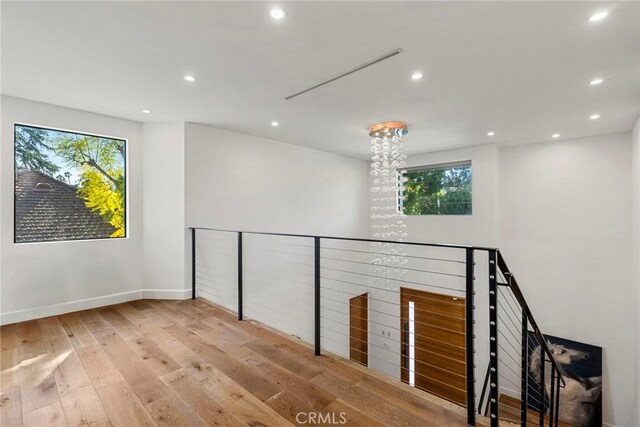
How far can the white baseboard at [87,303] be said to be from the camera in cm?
319

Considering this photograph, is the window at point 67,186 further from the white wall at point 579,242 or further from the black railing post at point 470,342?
the white wall at point 579,242

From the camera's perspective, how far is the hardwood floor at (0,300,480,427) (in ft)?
5.71

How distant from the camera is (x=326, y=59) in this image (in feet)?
7.88

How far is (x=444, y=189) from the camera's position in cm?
627

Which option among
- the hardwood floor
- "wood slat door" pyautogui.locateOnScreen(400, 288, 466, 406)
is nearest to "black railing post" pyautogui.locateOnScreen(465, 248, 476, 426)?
the hardwood floor

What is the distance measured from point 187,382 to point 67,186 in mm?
2972

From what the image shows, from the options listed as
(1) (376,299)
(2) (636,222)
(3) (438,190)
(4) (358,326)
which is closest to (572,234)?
(2) (636,222)

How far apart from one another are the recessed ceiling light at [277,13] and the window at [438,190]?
204 inches

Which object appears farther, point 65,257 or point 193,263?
point 193,263

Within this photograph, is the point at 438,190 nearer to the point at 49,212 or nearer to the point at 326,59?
the point at 326,59

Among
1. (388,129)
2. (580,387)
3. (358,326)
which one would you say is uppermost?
(388,129)

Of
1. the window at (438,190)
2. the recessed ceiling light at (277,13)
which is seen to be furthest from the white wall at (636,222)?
the recessed ceiling light at (277,13)

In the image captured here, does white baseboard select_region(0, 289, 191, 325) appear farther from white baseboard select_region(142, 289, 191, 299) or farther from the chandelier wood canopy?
the chandelier wood canopy

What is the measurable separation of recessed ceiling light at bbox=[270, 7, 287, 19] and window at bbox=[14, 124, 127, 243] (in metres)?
3.21
